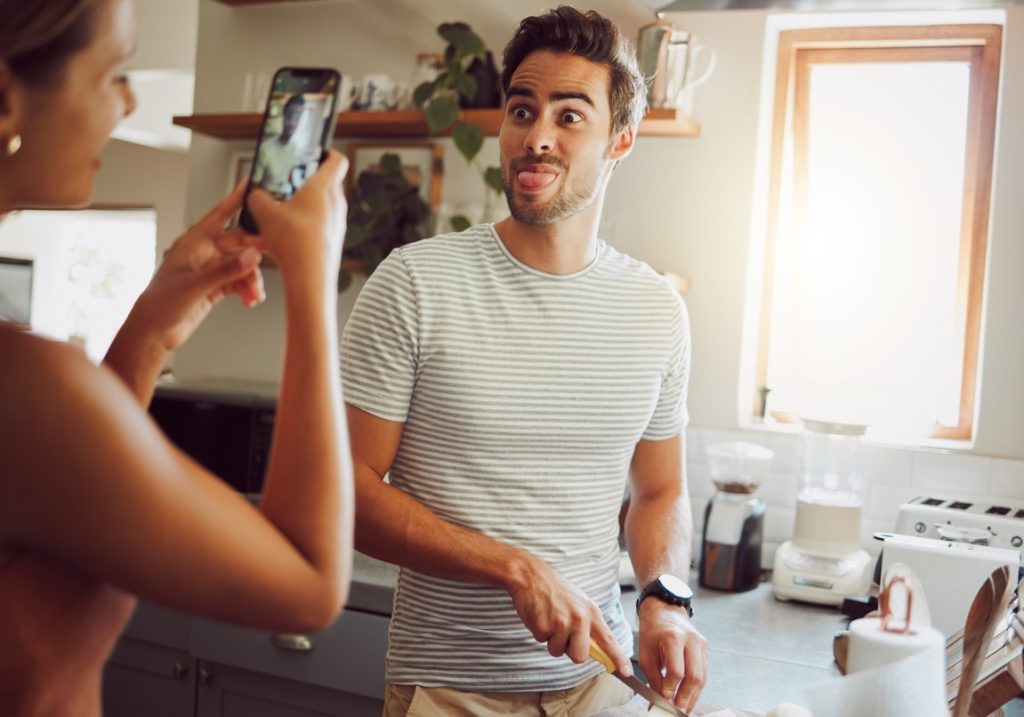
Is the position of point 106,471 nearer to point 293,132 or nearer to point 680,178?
point 293,132

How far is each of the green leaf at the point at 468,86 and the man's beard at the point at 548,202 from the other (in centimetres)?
144

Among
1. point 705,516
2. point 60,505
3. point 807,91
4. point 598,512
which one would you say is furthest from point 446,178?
point 60,505

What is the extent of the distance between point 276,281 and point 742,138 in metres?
1.66

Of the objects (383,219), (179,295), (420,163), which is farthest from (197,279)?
(420,163)

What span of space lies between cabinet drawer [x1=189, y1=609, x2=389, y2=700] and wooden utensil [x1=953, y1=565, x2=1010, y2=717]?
151 centimetres

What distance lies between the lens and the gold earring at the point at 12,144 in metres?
0.74

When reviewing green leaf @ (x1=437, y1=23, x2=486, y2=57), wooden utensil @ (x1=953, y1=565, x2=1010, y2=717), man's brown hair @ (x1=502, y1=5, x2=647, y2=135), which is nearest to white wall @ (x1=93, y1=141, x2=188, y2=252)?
green leaf @ (x1=437, y1=23, x2=486, y2=57)

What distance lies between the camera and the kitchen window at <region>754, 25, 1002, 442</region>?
9.21 ft

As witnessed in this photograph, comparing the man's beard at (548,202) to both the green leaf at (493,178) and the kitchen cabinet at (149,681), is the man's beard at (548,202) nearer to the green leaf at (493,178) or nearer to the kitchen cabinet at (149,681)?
the green leaf at (493,178)

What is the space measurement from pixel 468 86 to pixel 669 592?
6.35ft

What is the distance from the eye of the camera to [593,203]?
1.74 meters

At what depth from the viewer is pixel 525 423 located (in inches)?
62.6

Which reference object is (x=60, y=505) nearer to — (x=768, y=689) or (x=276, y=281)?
(x=768, y=689)

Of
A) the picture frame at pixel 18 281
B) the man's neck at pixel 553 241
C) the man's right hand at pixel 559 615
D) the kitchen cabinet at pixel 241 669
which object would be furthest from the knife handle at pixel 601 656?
the picture frame at pixel 18 281
